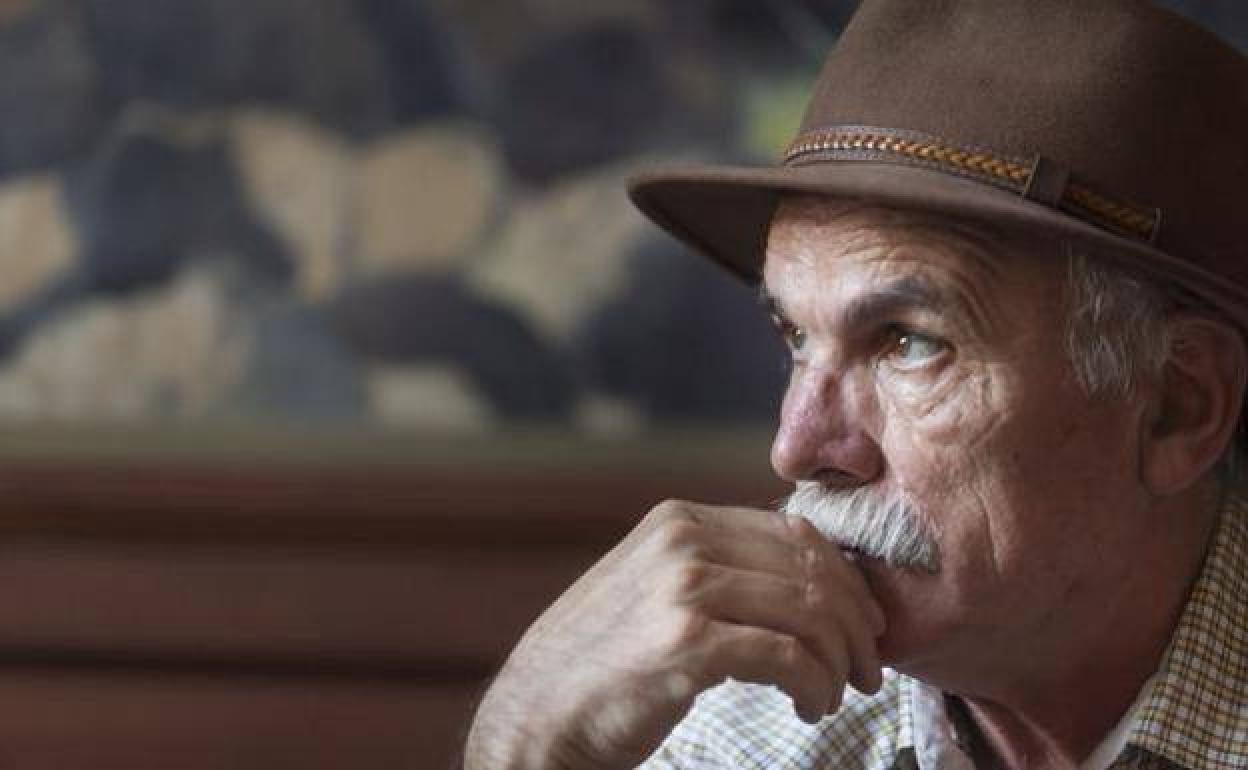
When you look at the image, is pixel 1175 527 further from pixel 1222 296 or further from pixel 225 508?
pixel 225 508

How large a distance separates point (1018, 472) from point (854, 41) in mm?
406

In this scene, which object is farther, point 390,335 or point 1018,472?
point 390,335

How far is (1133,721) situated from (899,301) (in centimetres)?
44

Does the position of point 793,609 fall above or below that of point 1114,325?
below

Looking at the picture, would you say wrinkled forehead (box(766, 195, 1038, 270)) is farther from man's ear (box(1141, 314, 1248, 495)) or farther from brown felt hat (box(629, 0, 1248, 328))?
man's ear (box(1141, 314, 1248, 495))

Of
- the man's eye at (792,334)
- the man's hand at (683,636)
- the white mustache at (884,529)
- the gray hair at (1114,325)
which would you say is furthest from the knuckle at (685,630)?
the gray hair at (1114,325)

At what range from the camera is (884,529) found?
5.25 ft

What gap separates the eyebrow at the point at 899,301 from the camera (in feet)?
5.22

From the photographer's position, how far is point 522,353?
2750 mm

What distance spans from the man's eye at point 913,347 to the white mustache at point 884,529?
0.11m

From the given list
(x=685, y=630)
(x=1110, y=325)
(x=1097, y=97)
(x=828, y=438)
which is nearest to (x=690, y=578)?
(x=685, y=630)

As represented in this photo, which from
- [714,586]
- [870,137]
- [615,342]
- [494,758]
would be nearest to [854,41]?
[870,137]

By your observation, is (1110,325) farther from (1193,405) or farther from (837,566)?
(837,566)

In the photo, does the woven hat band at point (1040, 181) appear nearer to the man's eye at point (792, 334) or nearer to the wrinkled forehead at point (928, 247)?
the wrinkled forehead at point (928, 247)
